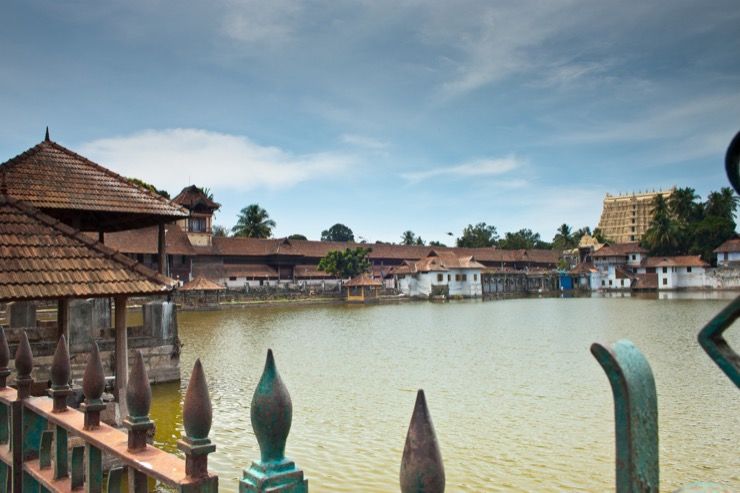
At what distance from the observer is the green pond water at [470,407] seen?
8898mm

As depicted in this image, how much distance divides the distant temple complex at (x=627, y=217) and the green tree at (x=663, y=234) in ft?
106

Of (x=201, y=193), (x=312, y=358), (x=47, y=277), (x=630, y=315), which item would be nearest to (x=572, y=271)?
(x=630, y=315)

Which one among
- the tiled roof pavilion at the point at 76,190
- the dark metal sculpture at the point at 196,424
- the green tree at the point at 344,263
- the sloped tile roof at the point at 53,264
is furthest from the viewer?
the green tree at the point at 344,263

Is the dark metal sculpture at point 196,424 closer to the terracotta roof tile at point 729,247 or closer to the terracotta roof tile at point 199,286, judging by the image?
the terracotta roof tile at point 199,286

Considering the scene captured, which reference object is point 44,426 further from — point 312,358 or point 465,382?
point 312,358

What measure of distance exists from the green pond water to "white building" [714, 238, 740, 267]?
51577 mm

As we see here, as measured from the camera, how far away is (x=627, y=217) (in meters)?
113

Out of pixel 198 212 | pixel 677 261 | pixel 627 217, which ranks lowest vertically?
pixel 677 261

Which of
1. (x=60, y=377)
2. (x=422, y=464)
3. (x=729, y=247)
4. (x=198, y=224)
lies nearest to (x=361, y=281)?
(x=198, y=224)

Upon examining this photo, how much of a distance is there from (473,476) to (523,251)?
7786cm

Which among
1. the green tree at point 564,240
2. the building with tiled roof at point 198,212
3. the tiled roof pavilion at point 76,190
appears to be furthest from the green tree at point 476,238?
the tiled roof pavilion at point 76,190

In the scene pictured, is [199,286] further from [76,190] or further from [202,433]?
[202,433]

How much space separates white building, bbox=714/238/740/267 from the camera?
6972cm

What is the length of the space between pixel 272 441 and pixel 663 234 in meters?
86.6
